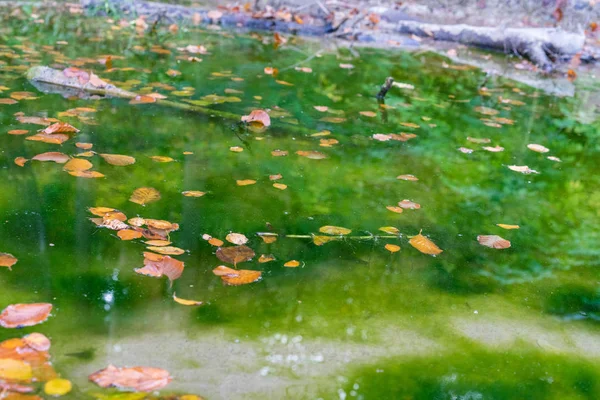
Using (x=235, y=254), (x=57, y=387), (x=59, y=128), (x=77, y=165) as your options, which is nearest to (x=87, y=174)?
(x=77, y=165)

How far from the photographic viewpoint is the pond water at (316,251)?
1.37 m

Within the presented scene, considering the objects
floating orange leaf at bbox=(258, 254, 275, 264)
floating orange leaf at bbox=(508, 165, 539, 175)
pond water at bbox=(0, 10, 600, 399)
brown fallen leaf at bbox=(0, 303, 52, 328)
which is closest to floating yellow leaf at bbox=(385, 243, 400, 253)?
pond water at bbox=(0, 10, 600, 399)

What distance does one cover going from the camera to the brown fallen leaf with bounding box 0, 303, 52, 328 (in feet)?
4.52

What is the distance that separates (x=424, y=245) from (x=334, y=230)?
314 mm

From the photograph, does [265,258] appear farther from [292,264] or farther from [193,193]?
[193,193]

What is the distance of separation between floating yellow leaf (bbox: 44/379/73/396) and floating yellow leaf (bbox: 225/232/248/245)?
748mm

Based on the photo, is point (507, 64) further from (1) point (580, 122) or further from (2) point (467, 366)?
(2) point (467, 366)

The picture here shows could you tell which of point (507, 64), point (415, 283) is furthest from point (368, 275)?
point (507, 64)

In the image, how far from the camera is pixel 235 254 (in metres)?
1.79

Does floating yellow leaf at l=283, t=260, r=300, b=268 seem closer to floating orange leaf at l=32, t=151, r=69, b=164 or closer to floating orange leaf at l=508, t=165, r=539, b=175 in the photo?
floating orange leaf at l=32, t=151, r=69, b=164

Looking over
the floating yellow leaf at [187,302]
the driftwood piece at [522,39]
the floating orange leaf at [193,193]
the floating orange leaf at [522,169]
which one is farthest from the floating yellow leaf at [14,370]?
the driftwood piece at [522,39]

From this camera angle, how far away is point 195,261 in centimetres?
173

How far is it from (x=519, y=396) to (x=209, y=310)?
2.58 ft

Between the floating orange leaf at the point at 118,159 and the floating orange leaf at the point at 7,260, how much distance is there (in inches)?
30.8
